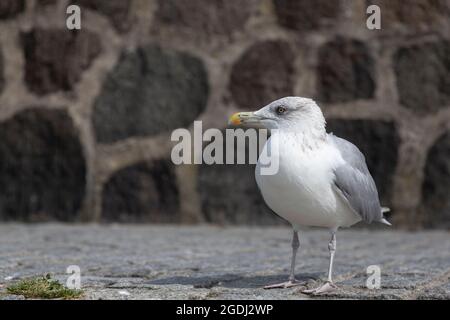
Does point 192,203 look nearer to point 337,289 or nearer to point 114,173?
point 114,173

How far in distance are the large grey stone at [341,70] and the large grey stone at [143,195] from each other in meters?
1.07

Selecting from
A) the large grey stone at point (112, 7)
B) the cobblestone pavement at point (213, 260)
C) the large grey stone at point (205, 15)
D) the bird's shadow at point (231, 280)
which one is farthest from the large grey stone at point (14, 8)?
the bird's shadow at point (231, 280)

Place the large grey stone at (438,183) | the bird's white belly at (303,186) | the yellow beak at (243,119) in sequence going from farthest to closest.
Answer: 1. the large grey stone at (438,183)
2. the yellow beak at (243,119)
3. the bird's white belly at (303,186)

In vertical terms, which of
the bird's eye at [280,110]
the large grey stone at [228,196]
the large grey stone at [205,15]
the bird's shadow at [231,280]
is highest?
the large grey stone at [205,15]

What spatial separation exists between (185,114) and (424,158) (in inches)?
57.9

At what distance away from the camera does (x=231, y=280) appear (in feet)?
11.0

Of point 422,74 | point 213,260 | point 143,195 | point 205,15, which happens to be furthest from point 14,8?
point 422,74

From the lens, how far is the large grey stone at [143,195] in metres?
5.29

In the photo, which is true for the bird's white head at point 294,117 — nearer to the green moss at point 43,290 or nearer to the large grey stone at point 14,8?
the green moss at point 43,290

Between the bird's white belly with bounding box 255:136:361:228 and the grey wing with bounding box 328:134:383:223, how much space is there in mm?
40

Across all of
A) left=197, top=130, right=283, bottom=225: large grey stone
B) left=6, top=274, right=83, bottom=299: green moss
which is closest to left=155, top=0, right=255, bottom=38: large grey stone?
left=197, top=130, right=283, bottom=225: large grey stone
